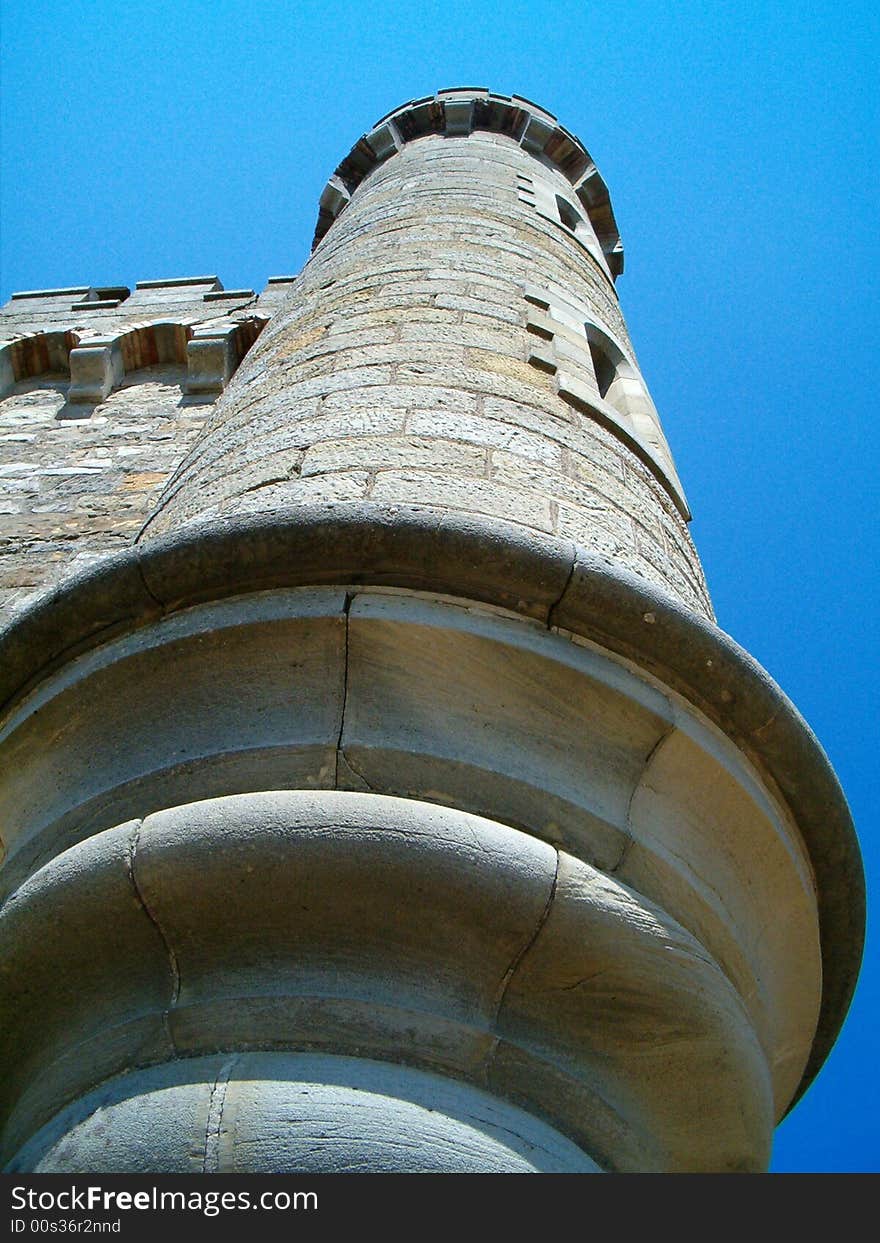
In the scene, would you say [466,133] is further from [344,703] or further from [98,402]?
[344,703]

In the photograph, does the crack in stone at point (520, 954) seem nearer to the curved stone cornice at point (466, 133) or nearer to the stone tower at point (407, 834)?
the stone tower at point (407, 834)

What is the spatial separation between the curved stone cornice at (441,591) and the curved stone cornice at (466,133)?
24.9ft

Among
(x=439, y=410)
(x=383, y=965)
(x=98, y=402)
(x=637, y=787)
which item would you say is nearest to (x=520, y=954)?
(x=383, y=965)

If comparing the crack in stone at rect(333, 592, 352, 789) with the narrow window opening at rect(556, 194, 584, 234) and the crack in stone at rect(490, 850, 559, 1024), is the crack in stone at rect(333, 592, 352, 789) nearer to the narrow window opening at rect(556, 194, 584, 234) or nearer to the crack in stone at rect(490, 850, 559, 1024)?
the crack in stone at rect(490, 850, 559, 1024)

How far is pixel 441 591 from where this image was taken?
257 centimetres

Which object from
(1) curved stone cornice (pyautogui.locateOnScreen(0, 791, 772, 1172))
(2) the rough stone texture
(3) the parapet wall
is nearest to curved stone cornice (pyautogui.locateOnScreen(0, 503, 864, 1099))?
(1) curved stone cornice (pyautogui.locateOnScreen(0, 791, 772, 1172))

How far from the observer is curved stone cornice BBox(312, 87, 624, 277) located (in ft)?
32.3

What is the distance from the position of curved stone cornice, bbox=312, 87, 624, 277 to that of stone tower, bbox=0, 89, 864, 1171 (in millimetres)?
6950

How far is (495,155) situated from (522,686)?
6.71m

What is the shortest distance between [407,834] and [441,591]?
24.2 inches

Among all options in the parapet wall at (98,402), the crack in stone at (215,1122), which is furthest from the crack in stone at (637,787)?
the parapet wall at (98,402)
